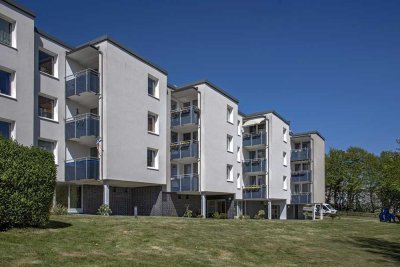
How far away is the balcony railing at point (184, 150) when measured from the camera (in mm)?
37250

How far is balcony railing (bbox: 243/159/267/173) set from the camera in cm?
4856

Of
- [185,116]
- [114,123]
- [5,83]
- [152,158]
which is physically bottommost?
[152,158]

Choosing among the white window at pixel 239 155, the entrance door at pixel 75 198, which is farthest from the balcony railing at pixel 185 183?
the white window at pixel 239 155

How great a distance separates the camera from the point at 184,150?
3744 cm

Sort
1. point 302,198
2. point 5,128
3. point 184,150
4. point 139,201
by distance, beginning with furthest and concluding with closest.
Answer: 1. point 302,198
2. point 184,150
3. point 139,201
4. point 5,128

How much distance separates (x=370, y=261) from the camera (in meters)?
16.6

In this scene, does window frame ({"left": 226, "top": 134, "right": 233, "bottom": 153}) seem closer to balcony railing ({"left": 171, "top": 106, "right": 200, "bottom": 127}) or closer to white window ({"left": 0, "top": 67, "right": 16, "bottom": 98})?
balcony railing ({"left": 171, "top": 106, "right": 200, "bottom": 127})

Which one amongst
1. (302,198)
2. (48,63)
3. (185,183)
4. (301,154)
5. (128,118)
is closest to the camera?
(48,63)

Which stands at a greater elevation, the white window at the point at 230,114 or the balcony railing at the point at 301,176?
the white window at the point at 230,114

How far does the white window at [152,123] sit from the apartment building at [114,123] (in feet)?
0.27

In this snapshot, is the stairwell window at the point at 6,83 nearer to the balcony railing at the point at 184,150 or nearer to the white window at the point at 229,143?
the balcony railing at the point at 184,150

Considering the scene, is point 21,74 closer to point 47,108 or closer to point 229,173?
point 47,108

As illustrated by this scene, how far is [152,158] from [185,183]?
4327mm

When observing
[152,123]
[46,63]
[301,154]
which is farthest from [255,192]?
[46,63]
